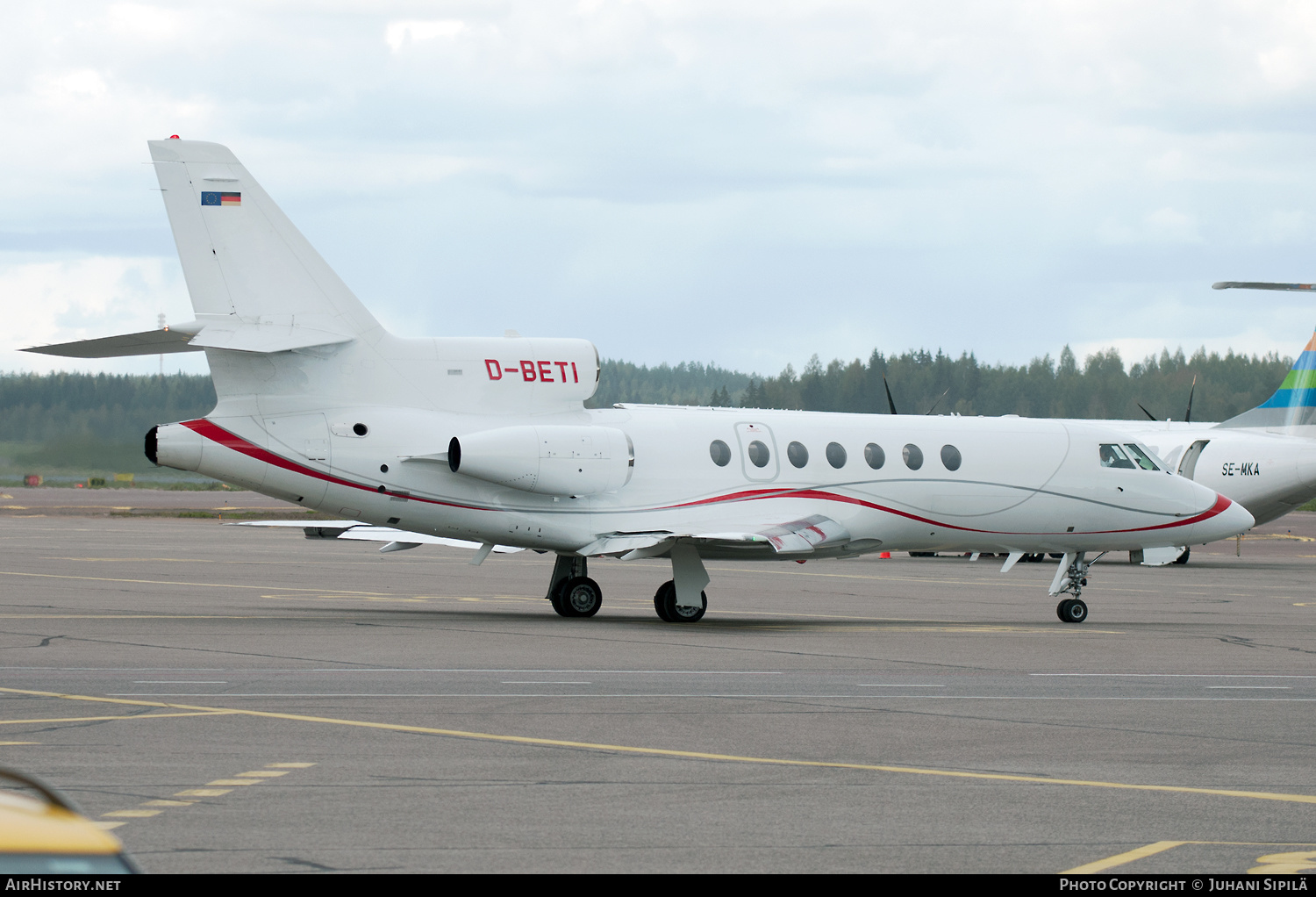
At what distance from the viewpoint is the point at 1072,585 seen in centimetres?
2598

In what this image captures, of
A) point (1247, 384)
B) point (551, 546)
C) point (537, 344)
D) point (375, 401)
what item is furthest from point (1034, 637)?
point (1247, 384)

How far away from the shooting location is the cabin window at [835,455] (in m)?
25.1

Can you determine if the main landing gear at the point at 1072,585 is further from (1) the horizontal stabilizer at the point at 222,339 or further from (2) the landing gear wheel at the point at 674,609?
(1) the horizontal stabilizer at the point at 222,339

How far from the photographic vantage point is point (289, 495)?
74.8 feet

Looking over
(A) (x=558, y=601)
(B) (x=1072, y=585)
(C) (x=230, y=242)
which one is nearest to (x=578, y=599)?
(A) (x=558, y=601)

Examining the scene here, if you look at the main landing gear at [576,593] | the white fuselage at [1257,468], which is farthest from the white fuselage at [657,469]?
the white fuselage at [1257,468]

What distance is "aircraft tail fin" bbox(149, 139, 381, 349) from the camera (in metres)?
21.9

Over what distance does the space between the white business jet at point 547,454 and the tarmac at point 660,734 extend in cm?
150

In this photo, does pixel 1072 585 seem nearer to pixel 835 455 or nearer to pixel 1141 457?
pixel 1141 457

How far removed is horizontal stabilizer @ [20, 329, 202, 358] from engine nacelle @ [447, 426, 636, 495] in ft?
14.5

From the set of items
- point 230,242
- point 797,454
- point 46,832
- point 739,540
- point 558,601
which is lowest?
point 558,601

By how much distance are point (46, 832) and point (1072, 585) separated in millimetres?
24046

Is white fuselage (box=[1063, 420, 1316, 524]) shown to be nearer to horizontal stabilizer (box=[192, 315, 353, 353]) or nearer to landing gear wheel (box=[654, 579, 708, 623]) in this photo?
landing gear wheel (box=[654, 579, 708, 623])
